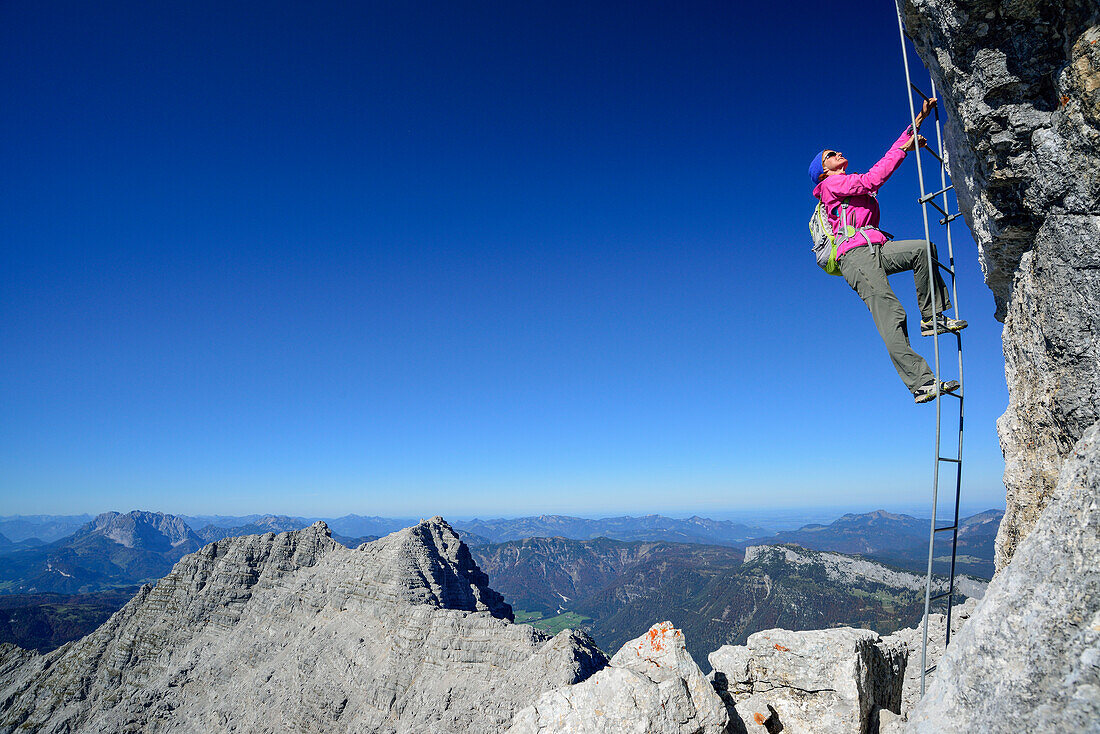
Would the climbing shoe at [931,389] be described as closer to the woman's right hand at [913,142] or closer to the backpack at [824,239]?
the backpack at [824,239]

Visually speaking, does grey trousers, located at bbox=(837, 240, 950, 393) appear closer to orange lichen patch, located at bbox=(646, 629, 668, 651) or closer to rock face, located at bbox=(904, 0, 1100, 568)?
rock face, located at bbox=(904, 0, 1100, 568)

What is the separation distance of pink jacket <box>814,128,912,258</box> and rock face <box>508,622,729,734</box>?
7.14m

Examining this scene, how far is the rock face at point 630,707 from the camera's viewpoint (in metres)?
6.93

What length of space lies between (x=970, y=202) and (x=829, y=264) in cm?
194

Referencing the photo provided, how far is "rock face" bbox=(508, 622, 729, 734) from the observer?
6.93m

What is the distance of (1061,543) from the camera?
167 inches

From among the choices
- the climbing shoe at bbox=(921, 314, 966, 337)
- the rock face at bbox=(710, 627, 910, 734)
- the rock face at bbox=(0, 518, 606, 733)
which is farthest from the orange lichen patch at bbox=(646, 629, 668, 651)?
the rock face at bbox=(0, 518, 606, 733)

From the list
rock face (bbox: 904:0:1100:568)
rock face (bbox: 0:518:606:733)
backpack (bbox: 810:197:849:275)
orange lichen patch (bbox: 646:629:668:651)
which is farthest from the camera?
rock face (bbox: 0:518:606:733)

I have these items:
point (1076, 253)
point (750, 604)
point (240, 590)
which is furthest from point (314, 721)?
point (750, 604)

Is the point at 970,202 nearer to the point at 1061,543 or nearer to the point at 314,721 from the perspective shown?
the point at 1061,543

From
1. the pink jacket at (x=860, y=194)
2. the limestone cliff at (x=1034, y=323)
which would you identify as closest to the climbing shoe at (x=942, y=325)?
the limestone cliff at (x=1034, y=323)

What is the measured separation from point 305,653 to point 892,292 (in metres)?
42.7

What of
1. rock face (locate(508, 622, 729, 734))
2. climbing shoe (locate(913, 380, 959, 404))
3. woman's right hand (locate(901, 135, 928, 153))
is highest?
woman's right hand (locate(901, 135, 928, 153))

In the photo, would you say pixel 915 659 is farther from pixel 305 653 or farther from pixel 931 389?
pixel 305 653
